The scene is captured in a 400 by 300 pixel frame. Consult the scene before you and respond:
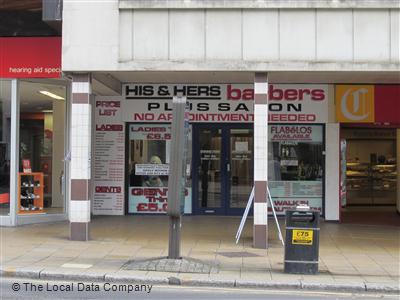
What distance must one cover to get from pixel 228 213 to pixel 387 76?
5.67 meters

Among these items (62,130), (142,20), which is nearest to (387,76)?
(142,20)

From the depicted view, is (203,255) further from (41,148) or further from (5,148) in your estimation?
(5,148)

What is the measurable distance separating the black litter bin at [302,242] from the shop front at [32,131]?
731 centimetres

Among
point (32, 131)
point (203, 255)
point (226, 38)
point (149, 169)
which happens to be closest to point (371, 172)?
point (149, 169)

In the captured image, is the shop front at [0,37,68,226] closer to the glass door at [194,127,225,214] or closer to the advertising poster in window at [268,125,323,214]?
the glass door at [194,127,225,214]

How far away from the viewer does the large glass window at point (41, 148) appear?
1377cm

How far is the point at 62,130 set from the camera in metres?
14.3

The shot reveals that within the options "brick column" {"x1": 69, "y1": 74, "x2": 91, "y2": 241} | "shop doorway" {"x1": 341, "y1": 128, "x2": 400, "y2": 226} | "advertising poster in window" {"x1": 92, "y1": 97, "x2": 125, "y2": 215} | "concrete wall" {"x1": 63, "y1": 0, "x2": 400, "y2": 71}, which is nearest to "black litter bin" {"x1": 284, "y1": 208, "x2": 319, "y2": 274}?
"concrete wall" {"x1": 63, "y1": 0, "x2": 400, "y2": 71}

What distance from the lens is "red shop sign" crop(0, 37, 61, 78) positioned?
1335 cm

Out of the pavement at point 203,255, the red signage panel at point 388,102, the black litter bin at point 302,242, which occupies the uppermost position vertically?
the red signage panel at point 388,102

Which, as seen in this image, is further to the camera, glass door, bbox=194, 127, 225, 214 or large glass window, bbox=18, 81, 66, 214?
glass door, bbox=194, 127, 225, 214

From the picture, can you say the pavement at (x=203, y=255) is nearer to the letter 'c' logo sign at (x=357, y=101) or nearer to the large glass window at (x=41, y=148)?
the large glass window at (x=41, y=148)

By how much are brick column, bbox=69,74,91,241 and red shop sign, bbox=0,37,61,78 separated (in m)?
1.91

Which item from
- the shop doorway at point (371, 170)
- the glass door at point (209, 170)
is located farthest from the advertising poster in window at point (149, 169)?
the shop doorway at point (371, 170)
